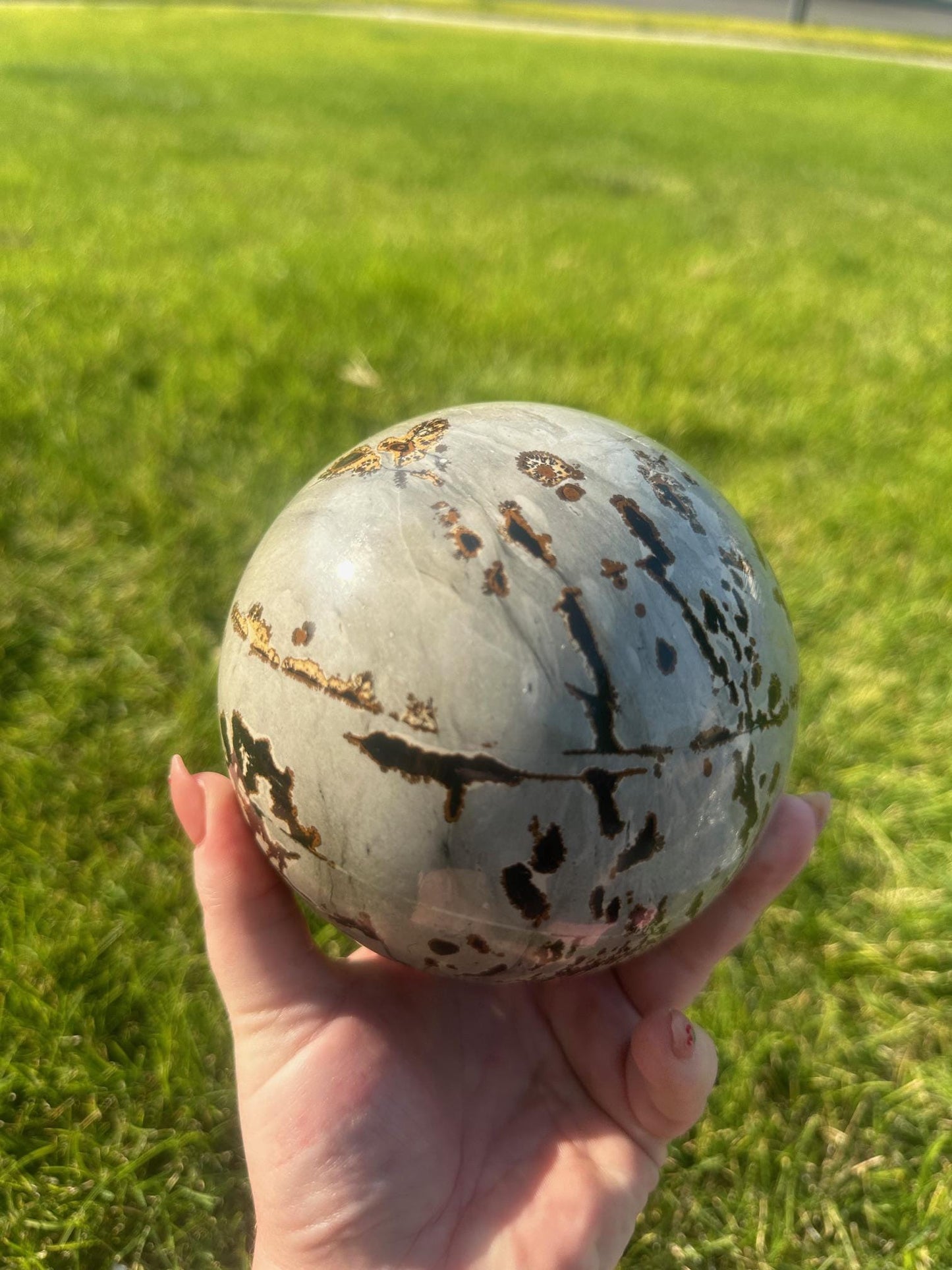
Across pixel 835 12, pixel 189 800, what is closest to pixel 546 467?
pixel 189 800

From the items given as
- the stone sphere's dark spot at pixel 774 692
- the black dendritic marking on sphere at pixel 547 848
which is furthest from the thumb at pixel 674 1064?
the stone sphere's dark spot at pixel 774 692

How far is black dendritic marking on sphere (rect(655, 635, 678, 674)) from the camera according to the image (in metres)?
1.48

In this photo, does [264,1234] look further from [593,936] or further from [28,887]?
[28,887]

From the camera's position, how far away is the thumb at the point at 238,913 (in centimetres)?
179

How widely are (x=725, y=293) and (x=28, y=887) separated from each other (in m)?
4.89

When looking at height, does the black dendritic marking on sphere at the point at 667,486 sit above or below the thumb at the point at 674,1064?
above

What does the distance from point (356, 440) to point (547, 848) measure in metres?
2.85

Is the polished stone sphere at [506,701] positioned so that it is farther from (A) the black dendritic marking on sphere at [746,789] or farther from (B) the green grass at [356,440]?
(B) the green grass at [356,440]

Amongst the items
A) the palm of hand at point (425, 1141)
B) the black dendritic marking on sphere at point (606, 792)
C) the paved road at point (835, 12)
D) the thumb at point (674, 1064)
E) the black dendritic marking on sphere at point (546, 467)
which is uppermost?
the paved road at point (835, 12)

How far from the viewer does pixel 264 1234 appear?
1725 mm

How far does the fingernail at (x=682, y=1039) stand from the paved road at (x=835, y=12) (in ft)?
91.2

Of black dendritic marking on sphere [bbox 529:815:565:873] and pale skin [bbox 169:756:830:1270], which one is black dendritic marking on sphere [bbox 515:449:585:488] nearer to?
black dendritic marking on sphere [bbox 529:815:565:873]

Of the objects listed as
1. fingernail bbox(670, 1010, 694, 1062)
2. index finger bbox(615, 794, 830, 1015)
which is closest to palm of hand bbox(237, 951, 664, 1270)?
index finger bbox(615, 794, 830, 1015)

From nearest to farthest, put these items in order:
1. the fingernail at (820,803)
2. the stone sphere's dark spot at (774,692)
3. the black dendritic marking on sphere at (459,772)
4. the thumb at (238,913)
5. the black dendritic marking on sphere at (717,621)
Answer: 1. the black dendritic marking on sphere at (459,772)
2. the black dendritic marking on sphere at (717,621)
3. the stone sphere's dark spot at (774,692)
4. the thumb at (238,913)
5. the fingernail at (820,803)
